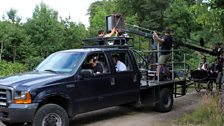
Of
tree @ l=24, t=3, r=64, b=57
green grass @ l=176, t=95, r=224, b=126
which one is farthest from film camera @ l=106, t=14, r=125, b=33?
tree @ l=24, t=3, r=64, b=57

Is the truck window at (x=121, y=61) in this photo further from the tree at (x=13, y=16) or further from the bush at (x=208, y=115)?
the tree at (x=13, y=16)

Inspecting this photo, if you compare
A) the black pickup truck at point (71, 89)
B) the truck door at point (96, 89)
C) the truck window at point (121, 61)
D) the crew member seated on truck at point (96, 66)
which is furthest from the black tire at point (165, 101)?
the crew member seated on truck at point (96, 66)

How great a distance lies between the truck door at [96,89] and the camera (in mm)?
9336

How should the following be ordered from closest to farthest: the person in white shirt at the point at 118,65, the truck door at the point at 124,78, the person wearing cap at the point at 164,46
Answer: the truck door at the point at 124,78, the person in white shirt at the point at 118,65, the person wearing cap at the point at 164,46

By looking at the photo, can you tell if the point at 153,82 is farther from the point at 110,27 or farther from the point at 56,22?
the point at 56,22

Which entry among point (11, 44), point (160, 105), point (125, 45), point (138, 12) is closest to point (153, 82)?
point (160, 105)

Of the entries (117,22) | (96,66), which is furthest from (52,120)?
(117,22)

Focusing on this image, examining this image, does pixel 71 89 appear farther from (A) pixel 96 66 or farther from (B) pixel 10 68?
(B) pixel 10 68

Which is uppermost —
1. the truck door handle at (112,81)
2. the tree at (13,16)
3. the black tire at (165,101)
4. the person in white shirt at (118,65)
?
the tree at (13,16)

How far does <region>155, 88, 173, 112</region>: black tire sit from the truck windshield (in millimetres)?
3086

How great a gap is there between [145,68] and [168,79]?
81cm

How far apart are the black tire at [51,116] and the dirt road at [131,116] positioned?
128 centimetres

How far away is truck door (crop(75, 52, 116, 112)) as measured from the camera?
9336 mm

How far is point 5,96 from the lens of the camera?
338 inches
